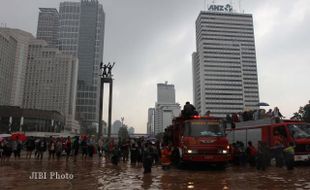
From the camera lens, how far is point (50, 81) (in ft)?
574

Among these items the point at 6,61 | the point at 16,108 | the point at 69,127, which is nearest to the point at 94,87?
the point at 69,127

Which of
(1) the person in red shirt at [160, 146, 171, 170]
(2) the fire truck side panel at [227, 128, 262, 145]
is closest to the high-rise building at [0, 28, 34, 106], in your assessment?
(2) the fire truck side panel at [227, 128, 262, 145]

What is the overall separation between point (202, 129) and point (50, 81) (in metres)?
169

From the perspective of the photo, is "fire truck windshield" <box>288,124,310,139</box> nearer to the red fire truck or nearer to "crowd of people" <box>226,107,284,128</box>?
the red fire truck

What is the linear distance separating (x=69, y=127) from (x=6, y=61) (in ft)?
152

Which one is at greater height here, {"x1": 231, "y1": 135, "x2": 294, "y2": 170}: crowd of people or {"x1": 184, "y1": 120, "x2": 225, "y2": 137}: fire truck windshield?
{"x1": 184, "y1": 120, "x2": 225, "y2": 137}: fire truck windshield

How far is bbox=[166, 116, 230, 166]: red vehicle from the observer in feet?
52.3

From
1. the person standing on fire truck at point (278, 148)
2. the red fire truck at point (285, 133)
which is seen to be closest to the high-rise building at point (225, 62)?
the red fire truck at point (285, 133)

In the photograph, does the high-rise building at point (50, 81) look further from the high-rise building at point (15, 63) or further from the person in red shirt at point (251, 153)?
the person in red shirt at point (251, 153)

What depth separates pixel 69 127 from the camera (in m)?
172

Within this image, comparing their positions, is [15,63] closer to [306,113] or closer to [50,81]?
[50,81]

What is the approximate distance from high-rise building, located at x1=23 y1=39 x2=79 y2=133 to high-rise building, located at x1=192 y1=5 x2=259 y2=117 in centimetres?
7515

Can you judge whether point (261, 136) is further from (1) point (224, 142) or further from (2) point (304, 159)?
(1) point (224, 142)

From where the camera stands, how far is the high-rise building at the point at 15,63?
152250 millimetres
